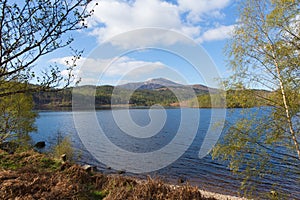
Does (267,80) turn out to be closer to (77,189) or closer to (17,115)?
(77,189)

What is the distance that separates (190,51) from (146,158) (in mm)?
14031

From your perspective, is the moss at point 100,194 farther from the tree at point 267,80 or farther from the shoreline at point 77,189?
the tree at point 267,80

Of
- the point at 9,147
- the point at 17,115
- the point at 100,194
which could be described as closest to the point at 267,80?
the point at 100,194

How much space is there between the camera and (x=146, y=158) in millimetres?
22844

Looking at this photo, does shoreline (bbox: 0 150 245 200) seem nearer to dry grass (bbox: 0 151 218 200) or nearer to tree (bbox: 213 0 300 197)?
dry grass (bbox: 0 151 218 200)

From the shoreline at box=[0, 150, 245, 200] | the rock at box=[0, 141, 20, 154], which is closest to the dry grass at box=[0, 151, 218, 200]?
the shoreline at box=[0, 150, 245, 200]

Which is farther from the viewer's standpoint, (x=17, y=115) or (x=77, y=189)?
(x=17, y=115)

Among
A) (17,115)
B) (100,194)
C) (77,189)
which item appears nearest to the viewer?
(77,189)

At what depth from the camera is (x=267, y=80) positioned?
21.4ft

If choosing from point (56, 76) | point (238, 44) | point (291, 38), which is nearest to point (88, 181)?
point (56, 76)

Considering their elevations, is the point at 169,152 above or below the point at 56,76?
below

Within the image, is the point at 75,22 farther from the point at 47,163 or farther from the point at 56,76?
the point at 47,163

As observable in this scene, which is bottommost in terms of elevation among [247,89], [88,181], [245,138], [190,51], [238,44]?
[88,181]

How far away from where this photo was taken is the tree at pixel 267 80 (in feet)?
19.2
